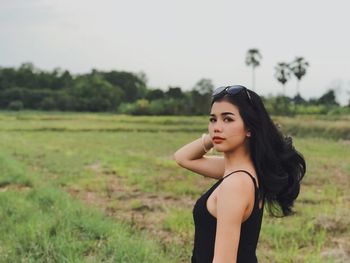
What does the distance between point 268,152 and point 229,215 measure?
12.1 inches

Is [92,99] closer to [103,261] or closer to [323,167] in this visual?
[323,167]

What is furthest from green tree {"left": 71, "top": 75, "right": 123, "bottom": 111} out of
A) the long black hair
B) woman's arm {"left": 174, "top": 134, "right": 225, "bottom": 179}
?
the long black hair

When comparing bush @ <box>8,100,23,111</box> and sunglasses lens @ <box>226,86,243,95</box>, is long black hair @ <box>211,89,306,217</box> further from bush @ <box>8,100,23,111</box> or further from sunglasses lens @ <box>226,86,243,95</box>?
bush @ <box>8,100,23,111</box>

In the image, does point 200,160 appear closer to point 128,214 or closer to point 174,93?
point 128,214

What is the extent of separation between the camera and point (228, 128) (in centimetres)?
181

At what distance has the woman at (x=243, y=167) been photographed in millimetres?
1721

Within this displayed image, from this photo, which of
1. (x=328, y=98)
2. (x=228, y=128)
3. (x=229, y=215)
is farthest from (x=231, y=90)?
(x=328, y=98)

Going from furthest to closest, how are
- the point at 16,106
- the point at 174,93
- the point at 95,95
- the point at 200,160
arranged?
the point at 174,93 < the point at 95,95 < the point at 16,106 < the point at 200,160

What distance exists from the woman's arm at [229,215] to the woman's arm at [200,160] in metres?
0.47

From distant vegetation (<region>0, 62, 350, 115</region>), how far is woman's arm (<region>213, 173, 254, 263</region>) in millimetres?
40771

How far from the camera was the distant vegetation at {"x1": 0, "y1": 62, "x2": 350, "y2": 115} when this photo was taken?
162 feet

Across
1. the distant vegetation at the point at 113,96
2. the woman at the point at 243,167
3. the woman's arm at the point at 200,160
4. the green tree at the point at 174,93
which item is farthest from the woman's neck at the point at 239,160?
the green tree at the point at 174,93

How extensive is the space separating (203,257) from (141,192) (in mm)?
7202

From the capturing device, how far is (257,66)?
54.2 meters
